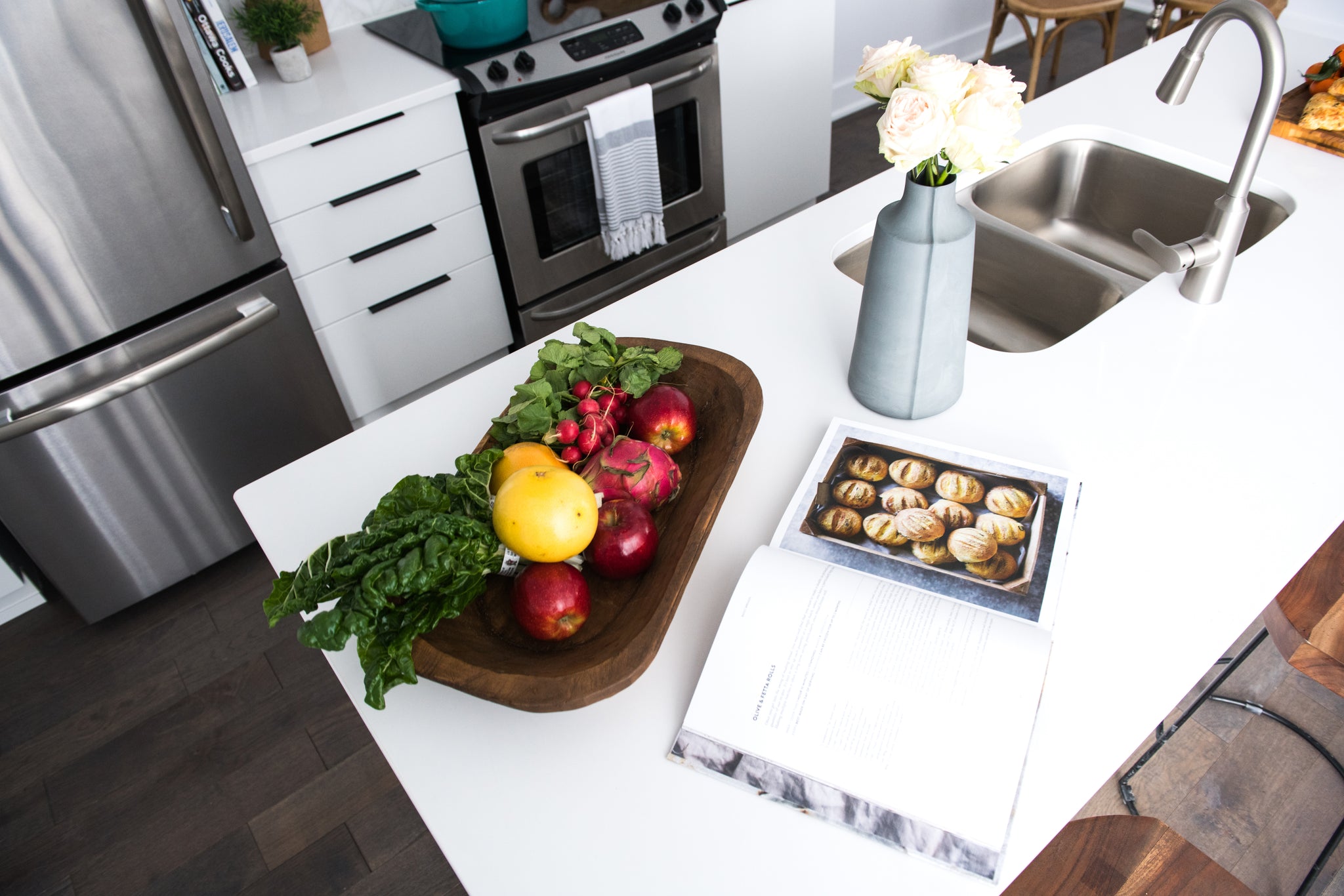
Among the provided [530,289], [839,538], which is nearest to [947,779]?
[839,538]

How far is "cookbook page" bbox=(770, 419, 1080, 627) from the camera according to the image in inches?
35.2

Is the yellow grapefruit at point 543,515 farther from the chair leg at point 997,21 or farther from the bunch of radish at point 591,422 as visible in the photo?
the chair leg at point 997,21

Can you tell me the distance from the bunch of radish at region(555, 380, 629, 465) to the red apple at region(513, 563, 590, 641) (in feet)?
0.54

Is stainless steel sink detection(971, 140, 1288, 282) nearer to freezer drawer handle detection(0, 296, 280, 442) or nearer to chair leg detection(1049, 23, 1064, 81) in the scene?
freezer drawer handle detection(0, 296, 280, 442)

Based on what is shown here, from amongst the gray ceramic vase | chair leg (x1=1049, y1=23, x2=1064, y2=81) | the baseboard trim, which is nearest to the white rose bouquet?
the gray ceramic vase

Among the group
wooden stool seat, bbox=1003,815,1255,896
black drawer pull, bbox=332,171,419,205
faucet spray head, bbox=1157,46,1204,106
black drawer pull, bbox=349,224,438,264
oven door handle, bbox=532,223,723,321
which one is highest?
faucet spray head, bbox=1157,46,1204,106

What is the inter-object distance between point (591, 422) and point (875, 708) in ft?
1.39

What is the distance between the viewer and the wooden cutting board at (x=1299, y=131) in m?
1.52

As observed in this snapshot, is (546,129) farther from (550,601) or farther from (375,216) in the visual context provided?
(550,601)

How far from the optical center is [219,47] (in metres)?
1.94

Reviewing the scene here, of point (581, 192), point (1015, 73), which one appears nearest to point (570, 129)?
point (581, 192)

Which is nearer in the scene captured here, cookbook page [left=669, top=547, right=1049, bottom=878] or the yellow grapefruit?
cookbook page [left=669, top=547, right=1049, bottom=878]

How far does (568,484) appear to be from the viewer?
84 centimetres

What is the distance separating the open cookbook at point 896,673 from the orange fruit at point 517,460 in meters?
0.24
